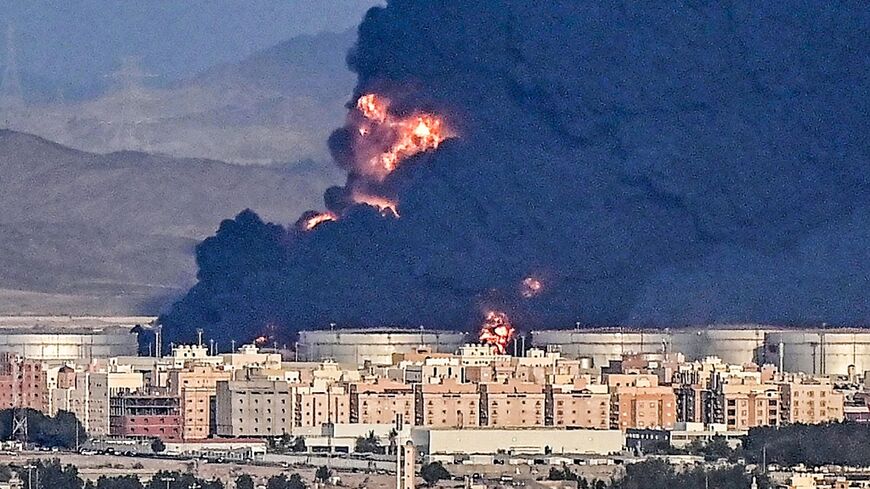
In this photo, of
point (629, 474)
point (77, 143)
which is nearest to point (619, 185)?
point (629, 474)

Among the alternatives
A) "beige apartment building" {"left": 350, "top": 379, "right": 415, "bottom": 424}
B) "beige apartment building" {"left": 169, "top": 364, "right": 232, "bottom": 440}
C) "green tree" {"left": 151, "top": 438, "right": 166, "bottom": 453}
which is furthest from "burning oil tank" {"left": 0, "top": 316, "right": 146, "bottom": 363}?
"green tree" {"left": 151, "top": 438, "right": 166, "bottom": 453}

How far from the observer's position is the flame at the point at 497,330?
66.1 meters

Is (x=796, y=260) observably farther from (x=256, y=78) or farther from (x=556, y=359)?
(x=256, y=78)

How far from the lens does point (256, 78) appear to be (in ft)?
333

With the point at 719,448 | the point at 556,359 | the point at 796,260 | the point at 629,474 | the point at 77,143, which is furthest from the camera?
the point at 77,143

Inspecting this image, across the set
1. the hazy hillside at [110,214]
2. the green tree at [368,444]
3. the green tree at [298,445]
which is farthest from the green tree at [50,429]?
the hazy hillside at [110,214]

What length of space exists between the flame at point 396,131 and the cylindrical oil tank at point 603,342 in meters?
6.10

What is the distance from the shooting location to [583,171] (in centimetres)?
7012

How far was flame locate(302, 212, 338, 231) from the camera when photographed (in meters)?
71.4

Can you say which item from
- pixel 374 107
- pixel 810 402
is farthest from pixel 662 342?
pixel 374 107

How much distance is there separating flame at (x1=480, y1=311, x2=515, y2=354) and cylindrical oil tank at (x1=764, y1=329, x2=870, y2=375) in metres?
4.14

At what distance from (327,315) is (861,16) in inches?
362

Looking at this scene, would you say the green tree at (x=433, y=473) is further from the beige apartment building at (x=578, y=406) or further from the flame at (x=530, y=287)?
the flame at (x=530, y=287)

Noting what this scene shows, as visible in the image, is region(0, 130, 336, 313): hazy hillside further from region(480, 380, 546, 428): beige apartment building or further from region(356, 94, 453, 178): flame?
region(480, 380, 546, 428): beige apartment building
